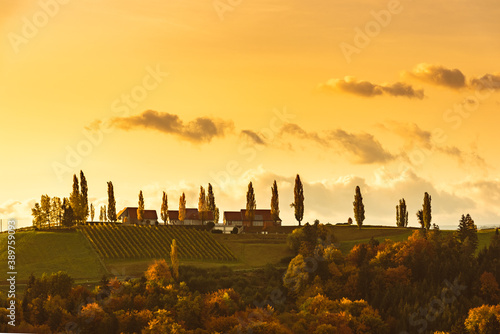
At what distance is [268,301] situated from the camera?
98250 millimetres

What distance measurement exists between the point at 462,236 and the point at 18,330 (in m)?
71.9

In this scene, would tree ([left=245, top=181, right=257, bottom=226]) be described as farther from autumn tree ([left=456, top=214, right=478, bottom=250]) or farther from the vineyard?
autumn tree ([left=456, top=214, right=478, bottom=250])

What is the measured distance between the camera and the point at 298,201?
5768 inches

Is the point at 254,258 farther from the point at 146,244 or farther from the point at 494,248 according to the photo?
the point at 494,248

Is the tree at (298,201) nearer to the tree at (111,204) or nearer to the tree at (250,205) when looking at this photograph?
the tree at (250,205)

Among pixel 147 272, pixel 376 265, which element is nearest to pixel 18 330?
pixel 147 272

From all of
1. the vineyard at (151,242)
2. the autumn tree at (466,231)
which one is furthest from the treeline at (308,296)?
the vineyard at (151,242)

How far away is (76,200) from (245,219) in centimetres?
3971

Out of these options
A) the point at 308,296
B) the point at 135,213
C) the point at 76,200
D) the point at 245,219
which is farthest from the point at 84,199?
the point at 308,296

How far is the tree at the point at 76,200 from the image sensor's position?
458ft

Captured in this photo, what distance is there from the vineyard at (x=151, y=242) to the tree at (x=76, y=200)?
8.37 metres

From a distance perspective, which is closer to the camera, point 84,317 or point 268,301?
point 84,317

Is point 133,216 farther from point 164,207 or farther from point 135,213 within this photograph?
point 164,207

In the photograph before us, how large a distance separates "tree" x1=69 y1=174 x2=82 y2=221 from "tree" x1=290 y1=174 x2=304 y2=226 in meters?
41.6
